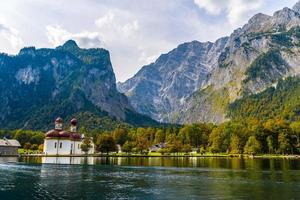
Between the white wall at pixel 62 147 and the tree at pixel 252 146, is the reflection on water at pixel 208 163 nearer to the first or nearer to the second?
the tree at pixel 252 146

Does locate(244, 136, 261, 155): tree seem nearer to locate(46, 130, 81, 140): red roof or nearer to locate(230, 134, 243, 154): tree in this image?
locate(230, 134, 243, 154): tree

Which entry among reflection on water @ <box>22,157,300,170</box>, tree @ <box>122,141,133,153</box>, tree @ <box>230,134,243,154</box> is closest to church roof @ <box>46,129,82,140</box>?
tree @ <box>122,141,133,153</box>

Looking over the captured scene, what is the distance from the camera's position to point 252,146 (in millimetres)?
170750

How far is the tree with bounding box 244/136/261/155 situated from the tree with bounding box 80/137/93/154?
7273cm

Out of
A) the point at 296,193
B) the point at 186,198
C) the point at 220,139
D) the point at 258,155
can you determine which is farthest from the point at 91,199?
the point at 220,139

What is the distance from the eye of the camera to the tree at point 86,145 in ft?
620

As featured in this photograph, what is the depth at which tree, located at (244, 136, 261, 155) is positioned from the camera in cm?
17050

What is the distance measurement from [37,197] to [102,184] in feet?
47.6

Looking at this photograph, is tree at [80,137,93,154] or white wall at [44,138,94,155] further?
tree at [80,137,93,154]

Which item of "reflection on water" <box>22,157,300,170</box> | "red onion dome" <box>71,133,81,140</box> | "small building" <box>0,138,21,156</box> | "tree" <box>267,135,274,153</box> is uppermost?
"red onion dome" <box>71,133,81,140</box>

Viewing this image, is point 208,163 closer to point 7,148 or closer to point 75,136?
point 7,148

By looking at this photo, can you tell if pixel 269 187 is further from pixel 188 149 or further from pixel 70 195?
pixel 188 149

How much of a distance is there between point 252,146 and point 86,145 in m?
75.8

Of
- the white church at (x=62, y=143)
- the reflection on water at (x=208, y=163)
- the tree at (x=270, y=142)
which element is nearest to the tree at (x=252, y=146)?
the tree at (x=270, y=142)
